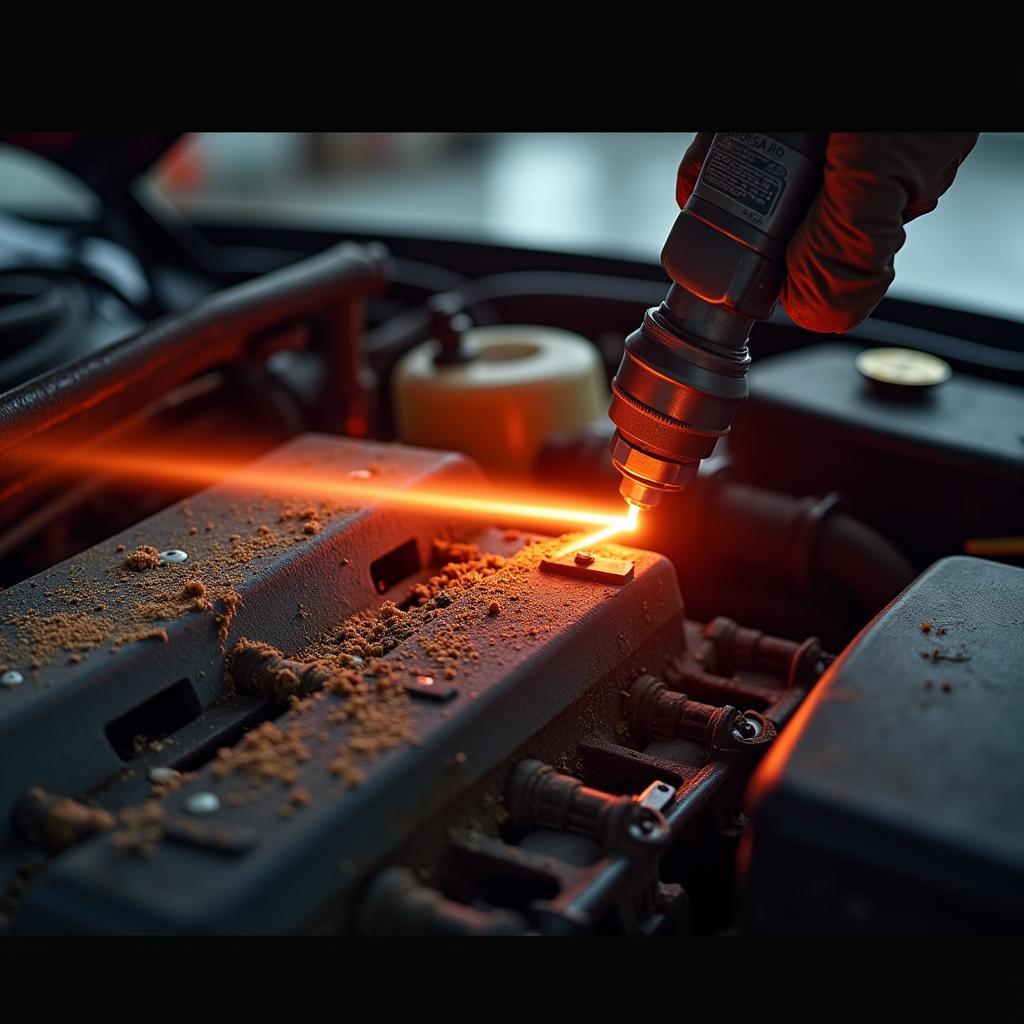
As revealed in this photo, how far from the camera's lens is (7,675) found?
784 millimetres

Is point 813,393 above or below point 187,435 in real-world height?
above

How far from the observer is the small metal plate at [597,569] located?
93 centimetres

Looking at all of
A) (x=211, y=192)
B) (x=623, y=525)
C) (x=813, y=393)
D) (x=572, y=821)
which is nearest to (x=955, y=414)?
(x=813, y=393)

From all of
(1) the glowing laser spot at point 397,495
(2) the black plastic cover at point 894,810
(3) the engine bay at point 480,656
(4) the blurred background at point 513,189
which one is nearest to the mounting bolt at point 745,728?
(3) the engine bay at point 480,656

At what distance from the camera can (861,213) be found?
2.58ft

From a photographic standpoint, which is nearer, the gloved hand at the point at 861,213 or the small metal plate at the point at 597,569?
the gloved hand at the point at 861,213

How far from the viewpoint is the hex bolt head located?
0.67 m

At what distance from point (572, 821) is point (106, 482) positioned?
838 millimetres

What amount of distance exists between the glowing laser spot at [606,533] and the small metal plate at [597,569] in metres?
0.02

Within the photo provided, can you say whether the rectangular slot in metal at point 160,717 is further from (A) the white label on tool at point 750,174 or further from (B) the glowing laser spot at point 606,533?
(A) the white label on tool at point 750,174

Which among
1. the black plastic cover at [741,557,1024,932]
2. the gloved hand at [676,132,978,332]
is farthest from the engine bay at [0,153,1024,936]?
the gloved hand at [676,132,978,332]

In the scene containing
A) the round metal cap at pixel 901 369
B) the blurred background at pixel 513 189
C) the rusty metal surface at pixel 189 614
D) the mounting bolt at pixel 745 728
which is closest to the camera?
the rusty metal surface at pixel 189 614

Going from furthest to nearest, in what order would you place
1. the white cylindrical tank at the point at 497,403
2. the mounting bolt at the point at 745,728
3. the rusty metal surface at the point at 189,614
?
the white cylindrical tank at the point at 497,403 < the mounting bolt at the point at 745,728 < the rusty metal surface at the point at 189,614

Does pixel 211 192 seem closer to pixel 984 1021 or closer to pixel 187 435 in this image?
pixel 187 435
